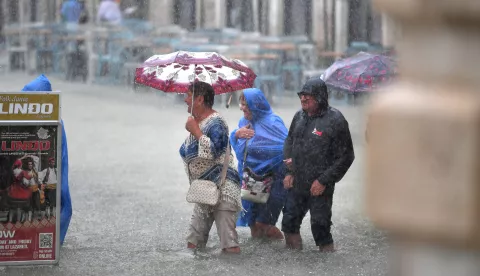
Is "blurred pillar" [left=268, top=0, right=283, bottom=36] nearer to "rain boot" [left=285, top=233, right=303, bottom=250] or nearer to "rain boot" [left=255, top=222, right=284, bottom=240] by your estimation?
"rain boot" [left=255, top=222, right=284, bottom=240]

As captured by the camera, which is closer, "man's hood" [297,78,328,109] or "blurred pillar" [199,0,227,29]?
"man's hood" [297,78,328,109]

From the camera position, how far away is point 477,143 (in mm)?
1663

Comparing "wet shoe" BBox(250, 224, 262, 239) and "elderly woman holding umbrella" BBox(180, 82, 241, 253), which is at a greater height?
"elderly woman holding umbrella" BBox(180, 82, 241, 253)

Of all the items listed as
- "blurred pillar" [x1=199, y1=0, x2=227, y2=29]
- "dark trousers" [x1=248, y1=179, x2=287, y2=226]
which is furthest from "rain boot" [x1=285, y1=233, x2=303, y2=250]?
"blurred pillar" [x1=199, y1=0, x2=227, y2=29]

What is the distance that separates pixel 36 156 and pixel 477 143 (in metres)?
4.92

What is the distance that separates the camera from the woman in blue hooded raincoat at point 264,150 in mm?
7695

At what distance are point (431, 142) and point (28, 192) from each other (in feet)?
16.1

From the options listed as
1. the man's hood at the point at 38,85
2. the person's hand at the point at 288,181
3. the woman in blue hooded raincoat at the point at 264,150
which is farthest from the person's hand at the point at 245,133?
the man's hood at the point at 38,85

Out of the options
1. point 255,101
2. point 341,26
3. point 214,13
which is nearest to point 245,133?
point 255,101

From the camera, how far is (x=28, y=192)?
249 inches

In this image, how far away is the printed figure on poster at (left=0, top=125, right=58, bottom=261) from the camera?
6.24m

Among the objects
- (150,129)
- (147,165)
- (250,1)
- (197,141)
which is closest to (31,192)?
(197,141)

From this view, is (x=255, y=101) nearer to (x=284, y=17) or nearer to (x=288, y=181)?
(x=288, y=181)

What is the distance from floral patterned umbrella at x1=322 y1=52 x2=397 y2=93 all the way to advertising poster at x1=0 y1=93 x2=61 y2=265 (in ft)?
8.47
